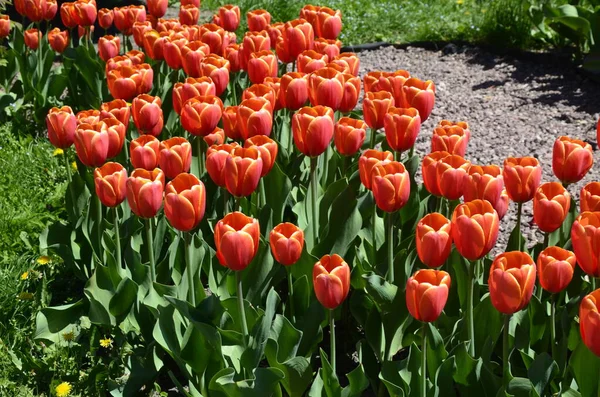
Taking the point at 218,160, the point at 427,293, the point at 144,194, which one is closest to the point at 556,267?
the point at 427,293

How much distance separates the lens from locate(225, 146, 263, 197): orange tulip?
8.53 ft

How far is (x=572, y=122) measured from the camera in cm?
511

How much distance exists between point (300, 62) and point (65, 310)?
4.61 feet

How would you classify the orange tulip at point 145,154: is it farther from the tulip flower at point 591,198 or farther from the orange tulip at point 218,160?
the tulip flower at point 591,198

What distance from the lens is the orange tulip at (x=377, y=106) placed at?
3070 millimetres

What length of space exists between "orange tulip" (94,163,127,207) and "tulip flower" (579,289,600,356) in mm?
1470

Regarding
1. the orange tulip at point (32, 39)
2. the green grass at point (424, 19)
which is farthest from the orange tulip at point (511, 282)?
the green grass at point (424, 19)

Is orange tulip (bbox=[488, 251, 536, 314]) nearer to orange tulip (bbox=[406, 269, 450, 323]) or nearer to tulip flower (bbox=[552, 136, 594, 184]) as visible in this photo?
orange tulip (bbox=[406, 269, 450, 323])

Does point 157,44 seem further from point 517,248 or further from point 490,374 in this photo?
point 490,374

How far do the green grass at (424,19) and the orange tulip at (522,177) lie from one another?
395 cm

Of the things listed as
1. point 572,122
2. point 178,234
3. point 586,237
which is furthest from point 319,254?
point 572,122

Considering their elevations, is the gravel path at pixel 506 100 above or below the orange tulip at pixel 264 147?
below

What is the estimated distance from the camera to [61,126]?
3.15m

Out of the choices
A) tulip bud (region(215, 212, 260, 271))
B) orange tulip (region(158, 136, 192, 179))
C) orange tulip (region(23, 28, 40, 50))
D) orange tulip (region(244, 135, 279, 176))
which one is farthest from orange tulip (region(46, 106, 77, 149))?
orange tulip (region(23, 28, 40, 50))
